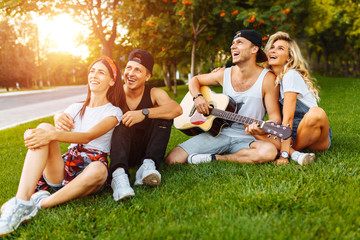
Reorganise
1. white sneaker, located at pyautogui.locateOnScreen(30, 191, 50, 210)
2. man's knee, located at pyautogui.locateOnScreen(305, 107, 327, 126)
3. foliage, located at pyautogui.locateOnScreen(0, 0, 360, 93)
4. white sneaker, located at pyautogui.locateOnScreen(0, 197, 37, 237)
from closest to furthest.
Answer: white sneaker, located at pyautogui.locateOnScreen(0, 197, 37, 237) < white sneaker, located at pyautogui.locateOnScreen(30, 191, 50, 210) < man's knee, located at pyautogui.locateOnScreen(305, 107, 327, 126) < foliage, located at pyautogui.locateOnScreen(0, 0, 360, 93)

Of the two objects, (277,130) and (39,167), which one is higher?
(277,130)

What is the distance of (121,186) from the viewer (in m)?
2.79

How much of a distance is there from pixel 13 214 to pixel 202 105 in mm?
2400

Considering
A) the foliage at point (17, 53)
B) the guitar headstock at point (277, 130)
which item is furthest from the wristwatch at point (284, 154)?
the foliage at point (17, 53)

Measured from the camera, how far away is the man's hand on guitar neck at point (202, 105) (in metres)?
3.91

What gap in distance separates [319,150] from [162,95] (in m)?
2.09

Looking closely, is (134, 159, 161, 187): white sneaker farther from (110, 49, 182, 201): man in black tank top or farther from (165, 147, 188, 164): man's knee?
(165, 147, 188, 164): man's knee

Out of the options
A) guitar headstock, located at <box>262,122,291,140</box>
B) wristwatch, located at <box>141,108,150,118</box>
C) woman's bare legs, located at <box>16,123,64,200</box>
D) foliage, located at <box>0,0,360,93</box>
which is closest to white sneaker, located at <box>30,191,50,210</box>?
woman's bare legs, located at <box>16,123,64,200</box>

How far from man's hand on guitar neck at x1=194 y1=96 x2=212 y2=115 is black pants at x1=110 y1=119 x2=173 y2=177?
0.48 metres

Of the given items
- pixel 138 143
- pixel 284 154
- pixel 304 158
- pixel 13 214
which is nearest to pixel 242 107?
pixel 284 154

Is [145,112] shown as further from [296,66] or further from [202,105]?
[296,66]

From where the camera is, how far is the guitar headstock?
319 centimetres

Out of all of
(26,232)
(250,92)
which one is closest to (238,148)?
(250,92)

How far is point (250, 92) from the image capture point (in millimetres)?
3738
